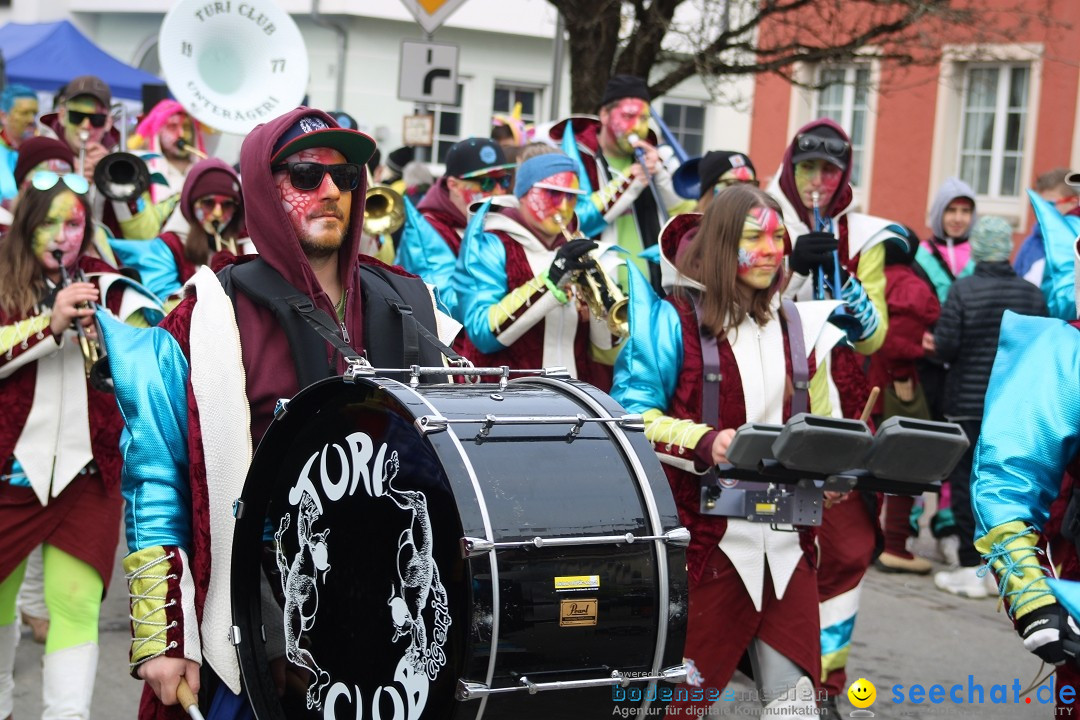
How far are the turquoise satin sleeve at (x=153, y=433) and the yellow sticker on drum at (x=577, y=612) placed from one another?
0.92m

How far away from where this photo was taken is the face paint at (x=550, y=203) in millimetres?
6375

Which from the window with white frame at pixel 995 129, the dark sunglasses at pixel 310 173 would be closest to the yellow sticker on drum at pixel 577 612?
the dark sunglasses at pixel 310 173

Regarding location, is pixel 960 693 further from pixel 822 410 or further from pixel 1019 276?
pixel 1019 276

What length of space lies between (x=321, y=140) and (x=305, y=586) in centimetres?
99

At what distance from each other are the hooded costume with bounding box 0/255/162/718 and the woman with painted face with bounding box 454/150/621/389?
1.58 metres

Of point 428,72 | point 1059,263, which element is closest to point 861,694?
point 1059,263

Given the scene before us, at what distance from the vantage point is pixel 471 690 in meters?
2.67

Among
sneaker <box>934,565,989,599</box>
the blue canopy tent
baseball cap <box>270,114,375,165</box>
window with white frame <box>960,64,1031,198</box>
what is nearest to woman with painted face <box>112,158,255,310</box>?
baseball cap <box>270,114,375,165</box>

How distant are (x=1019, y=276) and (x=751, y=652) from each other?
464 centimetres

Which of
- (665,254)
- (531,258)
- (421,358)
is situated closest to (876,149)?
(531,258)

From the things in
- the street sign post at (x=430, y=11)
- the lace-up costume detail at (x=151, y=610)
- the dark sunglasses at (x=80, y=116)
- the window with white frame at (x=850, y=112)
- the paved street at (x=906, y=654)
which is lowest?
the paved street at (x=906, y=654)

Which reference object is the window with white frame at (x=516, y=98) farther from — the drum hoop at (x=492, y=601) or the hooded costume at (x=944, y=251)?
the drum hoop at (x=492, y=601)

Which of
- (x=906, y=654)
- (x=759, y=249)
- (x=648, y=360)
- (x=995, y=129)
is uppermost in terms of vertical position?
(x=995, y=129)

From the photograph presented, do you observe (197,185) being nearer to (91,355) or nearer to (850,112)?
(91,355)
